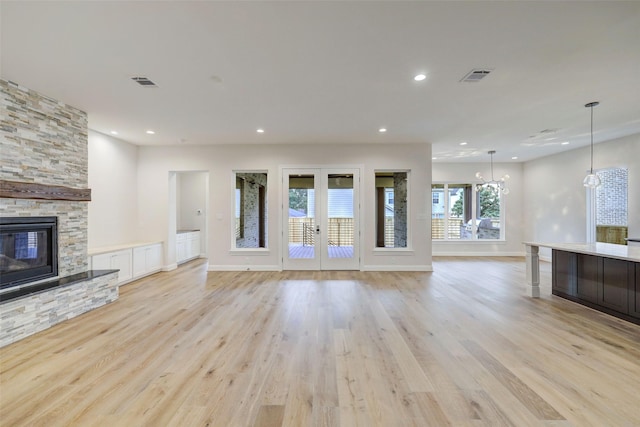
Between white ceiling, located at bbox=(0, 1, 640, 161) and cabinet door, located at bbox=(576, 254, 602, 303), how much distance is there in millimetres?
2219

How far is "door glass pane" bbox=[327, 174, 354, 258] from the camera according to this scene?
6.53 metres

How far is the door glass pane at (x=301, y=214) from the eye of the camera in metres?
6.52

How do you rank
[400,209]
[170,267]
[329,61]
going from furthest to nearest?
1. [400,209]
2. [170,267]
3. [329,61]

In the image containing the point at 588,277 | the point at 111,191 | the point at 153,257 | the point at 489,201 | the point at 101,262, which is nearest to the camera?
the point at 588,277

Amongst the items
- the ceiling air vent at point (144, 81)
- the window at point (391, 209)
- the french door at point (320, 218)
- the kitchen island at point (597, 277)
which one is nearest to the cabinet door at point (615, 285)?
the kitchen island at point (597, 277)

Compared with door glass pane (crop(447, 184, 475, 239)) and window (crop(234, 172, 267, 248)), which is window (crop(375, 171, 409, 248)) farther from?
door glass pane (crop(447, 184, 475, 239))

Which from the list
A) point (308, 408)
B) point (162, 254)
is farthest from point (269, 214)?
point (308, 408)

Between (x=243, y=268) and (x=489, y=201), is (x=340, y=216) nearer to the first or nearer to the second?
(x=243, y=268)

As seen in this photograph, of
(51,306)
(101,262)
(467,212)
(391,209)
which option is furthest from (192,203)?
(467,212)

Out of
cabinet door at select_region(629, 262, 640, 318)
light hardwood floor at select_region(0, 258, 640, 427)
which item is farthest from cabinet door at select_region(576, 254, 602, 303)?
cabinet door at select_region(629, 262, 640, 318)

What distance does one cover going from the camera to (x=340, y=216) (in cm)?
653

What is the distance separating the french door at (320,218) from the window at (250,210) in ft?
1.91

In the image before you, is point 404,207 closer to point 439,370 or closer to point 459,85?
point 459,85

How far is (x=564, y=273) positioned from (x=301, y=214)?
4.79m
